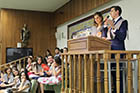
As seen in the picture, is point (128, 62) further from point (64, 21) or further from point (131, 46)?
point (64, 21)

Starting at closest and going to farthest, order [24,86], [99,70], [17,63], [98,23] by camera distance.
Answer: [99,70] < [98,23] < [24,86] < [17,63]

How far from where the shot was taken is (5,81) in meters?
7.10

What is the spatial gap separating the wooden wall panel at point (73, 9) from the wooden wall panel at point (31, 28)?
2.06 ft

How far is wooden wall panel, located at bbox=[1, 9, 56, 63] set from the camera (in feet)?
28.4

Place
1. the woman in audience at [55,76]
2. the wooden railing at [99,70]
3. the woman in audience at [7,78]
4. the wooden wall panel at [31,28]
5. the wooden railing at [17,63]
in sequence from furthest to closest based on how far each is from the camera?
1. the wooden wall panel at [31,28]
2. the wooden railing at [17,63]
3. the woman in audience at [7,78]
4. the woman in audience at [55,76]
5. the wooden railing at [99,70]

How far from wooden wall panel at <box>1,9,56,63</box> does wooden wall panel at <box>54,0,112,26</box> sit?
2.06 feet

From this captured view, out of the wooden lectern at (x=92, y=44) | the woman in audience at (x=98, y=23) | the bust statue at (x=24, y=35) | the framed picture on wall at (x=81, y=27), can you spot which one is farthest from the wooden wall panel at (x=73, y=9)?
the wooden lectern at (x=92, y=44)

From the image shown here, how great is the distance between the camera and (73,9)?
7.18 metres

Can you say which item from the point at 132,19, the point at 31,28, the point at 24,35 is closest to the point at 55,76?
the point at 132,19

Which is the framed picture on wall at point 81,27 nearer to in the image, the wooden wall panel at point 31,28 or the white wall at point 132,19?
the white wall at point 132,19

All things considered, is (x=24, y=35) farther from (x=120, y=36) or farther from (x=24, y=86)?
(x=120, y=36)

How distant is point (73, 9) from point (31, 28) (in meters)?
2.63

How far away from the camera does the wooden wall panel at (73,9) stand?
5.92 m

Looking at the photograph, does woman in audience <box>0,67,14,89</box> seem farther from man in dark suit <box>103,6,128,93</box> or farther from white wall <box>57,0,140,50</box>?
man in dark suit <box>103,6,128,93</box>
